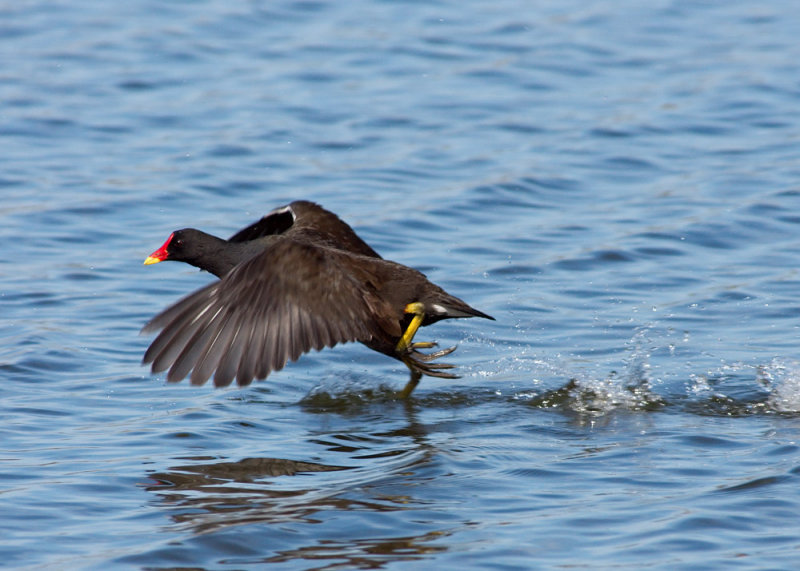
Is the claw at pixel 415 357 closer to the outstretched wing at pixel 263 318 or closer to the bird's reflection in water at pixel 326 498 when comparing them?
the outstretched wing at pixel 263 318

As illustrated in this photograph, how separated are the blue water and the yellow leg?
342 mm

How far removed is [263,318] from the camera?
521 centimetres

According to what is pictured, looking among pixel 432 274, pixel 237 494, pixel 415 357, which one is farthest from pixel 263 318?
pixel 432 274

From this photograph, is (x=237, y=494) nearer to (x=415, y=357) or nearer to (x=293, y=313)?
(x=293, y=313)

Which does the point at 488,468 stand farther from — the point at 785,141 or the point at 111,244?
the point at 785,141

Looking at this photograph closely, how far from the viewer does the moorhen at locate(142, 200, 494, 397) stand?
507 centimetres

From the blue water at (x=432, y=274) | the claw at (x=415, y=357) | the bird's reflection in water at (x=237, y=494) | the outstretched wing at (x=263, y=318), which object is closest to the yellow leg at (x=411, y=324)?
the claw at (x=415, y=357)

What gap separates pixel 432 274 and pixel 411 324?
1921 mm

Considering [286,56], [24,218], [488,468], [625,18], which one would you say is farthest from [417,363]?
[625,18]

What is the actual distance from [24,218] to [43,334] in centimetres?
216

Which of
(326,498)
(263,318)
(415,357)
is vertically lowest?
(326,498)

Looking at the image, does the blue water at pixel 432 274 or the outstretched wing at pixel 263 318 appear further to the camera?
the outstretched wing at pixel 263 318

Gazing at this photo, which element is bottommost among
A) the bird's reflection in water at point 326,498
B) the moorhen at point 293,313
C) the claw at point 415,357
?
the bird's reflection in water at point 326,498

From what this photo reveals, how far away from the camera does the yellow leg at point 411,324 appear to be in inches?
227
